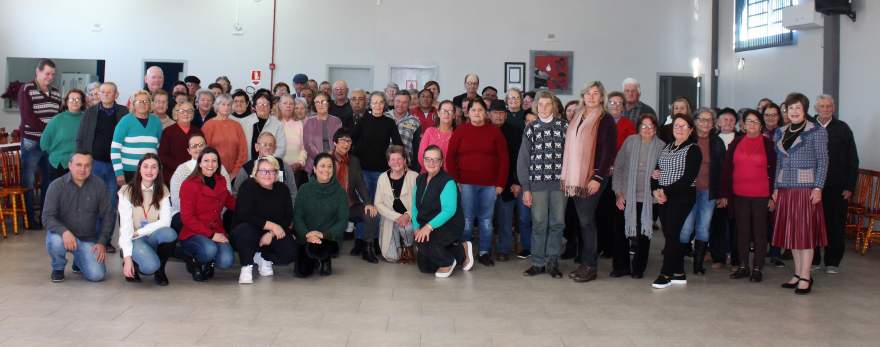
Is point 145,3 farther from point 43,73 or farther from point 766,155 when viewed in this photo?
point 766,155

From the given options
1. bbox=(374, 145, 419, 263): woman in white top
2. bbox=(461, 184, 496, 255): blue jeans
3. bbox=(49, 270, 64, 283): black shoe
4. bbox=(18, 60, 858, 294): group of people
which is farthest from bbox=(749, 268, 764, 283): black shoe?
bbox=(49, 270, 64, 283): black shoe

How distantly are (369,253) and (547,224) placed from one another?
1462 millimetres

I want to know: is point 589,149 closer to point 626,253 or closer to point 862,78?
point 626,253

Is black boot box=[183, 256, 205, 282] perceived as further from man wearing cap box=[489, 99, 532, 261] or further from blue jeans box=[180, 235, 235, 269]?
man wearing cap box=[489, 99, 532, 261]

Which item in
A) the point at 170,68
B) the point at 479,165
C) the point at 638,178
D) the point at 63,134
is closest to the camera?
the point at 638,178

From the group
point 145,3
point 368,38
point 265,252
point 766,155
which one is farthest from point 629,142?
point 145,3

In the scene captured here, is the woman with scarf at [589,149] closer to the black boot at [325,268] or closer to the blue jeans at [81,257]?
the black boot at [325,268]

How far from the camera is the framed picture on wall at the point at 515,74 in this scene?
43.3 ft

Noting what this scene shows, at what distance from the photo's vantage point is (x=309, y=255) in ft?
19.1

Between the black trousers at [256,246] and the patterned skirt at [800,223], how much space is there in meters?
3.37

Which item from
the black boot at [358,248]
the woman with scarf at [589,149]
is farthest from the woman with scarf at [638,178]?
the black boot at [358,248]

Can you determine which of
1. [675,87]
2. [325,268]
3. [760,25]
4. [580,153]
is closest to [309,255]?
[325,268]

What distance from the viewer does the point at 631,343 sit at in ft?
14.1

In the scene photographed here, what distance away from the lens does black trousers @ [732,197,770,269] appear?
19.8ft
